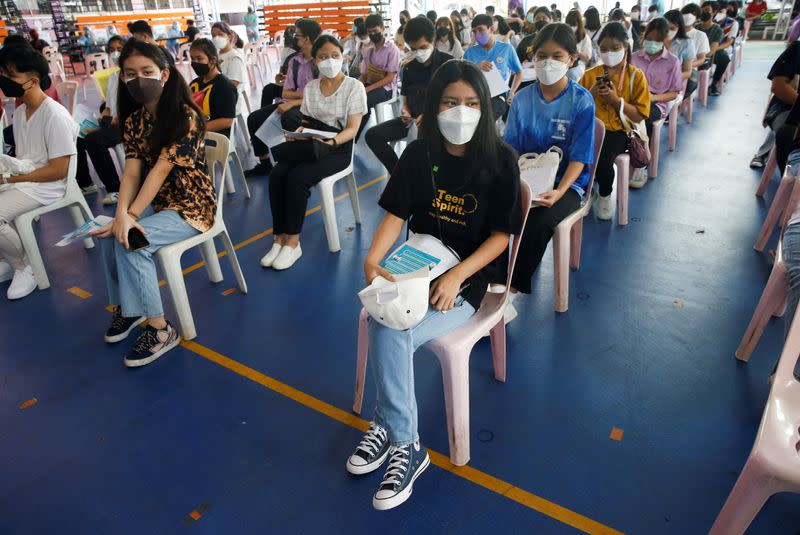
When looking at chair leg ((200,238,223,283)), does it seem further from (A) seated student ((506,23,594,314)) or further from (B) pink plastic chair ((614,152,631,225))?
(B) pink plastic chair ((614,152,631,225))

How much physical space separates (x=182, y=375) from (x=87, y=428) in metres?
0.41

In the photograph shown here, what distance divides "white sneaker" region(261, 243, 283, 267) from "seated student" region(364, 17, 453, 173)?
139 centimetres

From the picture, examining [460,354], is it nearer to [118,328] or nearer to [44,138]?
[118,328]

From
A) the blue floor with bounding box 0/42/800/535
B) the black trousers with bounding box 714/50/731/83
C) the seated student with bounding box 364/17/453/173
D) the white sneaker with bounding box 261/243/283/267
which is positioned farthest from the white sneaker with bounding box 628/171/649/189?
the black trousers with bounding box 714/50/731/83

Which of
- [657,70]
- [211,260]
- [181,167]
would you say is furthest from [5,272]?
[657,70]

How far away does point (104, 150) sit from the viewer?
4.32 meters

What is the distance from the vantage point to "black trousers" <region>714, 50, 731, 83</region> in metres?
7.49

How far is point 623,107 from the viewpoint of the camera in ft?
10.6

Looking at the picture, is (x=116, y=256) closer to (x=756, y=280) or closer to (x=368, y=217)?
(x=368, y=217)

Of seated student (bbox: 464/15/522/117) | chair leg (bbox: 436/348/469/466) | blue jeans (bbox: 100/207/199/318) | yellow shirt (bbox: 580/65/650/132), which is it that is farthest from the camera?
seated student (bbox: 464/15/522/117)

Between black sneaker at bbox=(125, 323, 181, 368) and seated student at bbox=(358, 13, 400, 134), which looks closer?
black sneaker at bbox=(125, 323, 181, 368)

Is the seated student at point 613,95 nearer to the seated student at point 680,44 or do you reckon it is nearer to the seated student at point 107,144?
the seated student at point 680,44

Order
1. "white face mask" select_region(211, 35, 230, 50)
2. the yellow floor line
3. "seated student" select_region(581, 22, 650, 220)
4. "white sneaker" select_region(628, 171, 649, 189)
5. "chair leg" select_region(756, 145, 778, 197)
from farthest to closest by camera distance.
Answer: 1. "white face mask" select_region(211, 35, 230, 50)
2. "white sneaker" select_region(628, 171, 649, 189)
3. "chair leg" select_region(756, 145, 778, 197)
4. "seated student" select_region(581, 22, 650, 220)
5. the yellow floor line

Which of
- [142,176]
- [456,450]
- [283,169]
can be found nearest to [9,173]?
[142,176]
